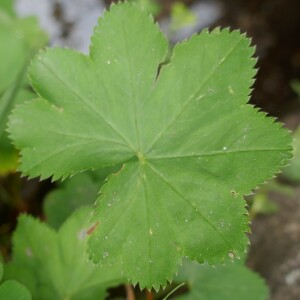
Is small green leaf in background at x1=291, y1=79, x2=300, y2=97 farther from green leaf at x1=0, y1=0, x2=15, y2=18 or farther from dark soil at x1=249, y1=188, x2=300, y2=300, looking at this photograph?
green leaf at x1=0, y1=0, x2=15, y2=18

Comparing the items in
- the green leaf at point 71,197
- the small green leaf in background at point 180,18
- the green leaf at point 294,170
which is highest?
the small green leaf in background at point 180,18

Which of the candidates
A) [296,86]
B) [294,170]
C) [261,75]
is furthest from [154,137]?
[261,75]

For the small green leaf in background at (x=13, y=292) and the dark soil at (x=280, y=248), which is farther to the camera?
the dark soil at (x=280, y=248)

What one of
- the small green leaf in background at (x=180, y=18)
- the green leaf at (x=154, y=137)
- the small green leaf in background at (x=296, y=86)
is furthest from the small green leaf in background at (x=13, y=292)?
the small green leaf in background at (x=296, y=86)

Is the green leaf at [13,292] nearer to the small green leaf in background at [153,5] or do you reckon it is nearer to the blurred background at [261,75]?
the blurred background at [261,75]

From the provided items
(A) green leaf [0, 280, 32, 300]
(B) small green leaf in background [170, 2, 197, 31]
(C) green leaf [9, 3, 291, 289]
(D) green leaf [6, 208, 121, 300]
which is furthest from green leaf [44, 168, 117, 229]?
(B) small green leaf in background [170, 2, 197, 31]

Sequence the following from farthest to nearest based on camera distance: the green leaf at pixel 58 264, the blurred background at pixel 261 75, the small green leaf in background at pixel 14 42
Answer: the small green leaf in background at pixel 14 42 → the blurred background at pixel 261 75 → the green leaf at pixel 58 264

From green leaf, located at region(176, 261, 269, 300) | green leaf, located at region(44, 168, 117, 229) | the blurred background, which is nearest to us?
green leaf, located at region(176, 261, 269, 300)
